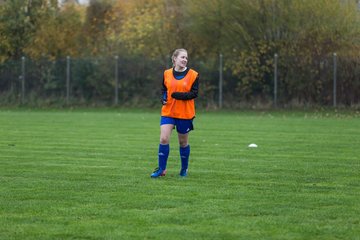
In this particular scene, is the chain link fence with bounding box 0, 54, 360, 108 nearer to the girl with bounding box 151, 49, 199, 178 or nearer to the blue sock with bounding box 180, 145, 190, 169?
the blue sock with bounding box 180, 145, 190, 169

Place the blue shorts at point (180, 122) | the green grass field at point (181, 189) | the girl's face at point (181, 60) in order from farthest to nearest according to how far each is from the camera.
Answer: the blue shorts at point (180, 122), the girl's face at point (181, 60), the green grass field at point (181, 189)

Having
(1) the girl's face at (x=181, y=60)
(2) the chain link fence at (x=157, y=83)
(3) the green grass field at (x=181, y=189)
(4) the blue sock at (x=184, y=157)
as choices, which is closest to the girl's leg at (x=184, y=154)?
(4) the blue sock at (x=184, y=157)

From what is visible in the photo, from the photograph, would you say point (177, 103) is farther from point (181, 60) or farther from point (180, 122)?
point (181, 60)

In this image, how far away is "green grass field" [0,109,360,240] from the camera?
25.1 feet

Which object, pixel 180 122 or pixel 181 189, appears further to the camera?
pixel 180 122

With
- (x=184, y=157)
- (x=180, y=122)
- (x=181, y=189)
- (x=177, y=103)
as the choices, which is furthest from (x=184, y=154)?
(x=181, y=189)

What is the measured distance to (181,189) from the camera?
1036 cm

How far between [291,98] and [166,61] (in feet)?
20.4

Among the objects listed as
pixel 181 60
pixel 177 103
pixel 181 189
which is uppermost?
pixel 181 60

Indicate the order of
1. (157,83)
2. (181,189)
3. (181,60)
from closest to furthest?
(181,189)
(181,60)
(157,83)

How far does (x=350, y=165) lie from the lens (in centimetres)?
1347

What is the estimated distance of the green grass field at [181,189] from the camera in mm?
7660

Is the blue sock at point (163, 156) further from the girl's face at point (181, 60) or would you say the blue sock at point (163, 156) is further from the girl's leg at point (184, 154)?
the girl's face at point (181, 60)

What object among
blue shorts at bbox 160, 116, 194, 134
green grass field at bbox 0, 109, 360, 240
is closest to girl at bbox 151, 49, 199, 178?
blue shorts at bbox 160, 116, 194, 134
